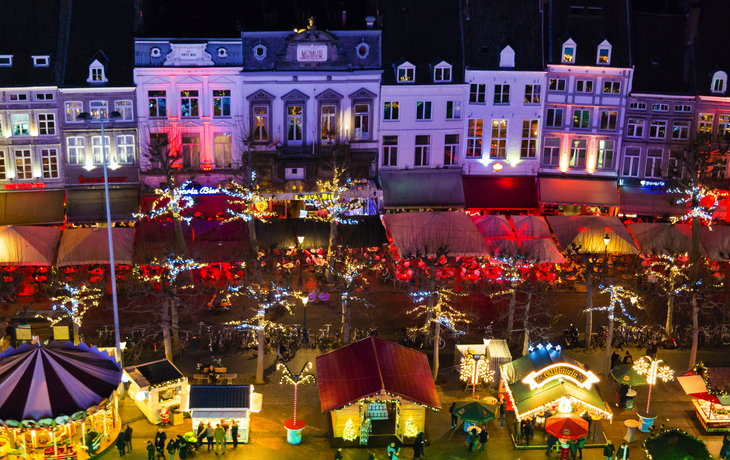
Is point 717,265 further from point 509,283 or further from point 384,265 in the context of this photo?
point 384,265

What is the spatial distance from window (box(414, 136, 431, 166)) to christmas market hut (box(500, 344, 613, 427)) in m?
20.5

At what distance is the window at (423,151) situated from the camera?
155ft

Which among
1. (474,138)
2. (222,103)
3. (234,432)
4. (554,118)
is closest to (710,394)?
(234,432)

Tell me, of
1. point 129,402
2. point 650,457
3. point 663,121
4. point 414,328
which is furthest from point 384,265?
point 663,121

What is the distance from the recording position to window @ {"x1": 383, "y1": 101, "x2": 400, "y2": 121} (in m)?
46.5

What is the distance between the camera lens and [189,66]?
44156 millimetres

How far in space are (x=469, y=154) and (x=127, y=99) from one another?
853 inches

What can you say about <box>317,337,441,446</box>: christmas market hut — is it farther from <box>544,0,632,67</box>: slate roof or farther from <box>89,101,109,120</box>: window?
<box>544,0,632,67</box>: slate roof

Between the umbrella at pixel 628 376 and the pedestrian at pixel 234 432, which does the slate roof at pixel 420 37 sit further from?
the pedestrian at pixel 234 432

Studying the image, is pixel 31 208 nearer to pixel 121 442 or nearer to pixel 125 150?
pixel 125 150

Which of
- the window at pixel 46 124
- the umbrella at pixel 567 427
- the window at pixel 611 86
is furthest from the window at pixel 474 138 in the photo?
the window at pixel 46 124

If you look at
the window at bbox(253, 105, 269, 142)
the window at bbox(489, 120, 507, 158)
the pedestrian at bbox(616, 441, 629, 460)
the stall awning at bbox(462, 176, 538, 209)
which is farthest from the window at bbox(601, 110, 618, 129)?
the pedestrian at bbox(616, 441, 629, 460)

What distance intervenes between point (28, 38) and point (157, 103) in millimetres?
8620

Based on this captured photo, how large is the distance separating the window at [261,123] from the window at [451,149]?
451 inches
